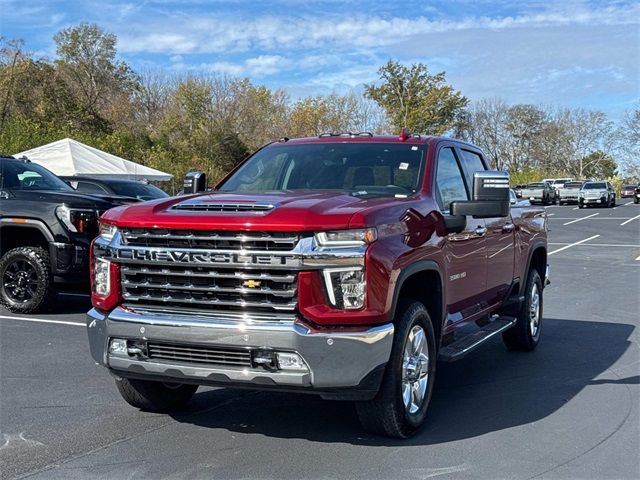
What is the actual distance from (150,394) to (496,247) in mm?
3183

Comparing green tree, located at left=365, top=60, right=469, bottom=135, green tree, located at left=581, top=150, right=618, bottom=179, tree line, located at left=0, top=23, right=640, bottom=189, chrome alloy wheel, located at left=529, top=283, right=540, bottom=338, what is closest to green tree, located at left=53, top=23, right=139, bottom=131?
tree line, located at left=0, top=23, right=640, bottom=189

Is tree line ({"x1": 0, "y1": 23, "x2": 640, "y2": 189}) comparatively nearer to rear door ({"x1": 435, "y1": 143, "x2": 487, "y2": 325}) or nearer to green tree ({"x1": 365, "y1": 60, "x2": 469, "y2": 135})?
green tree ({"x1": 365, "y1": 60, "x2": 469, "y2": 135})

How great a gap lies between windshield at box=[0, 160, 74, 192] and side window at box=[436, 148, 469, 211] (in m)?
5.50

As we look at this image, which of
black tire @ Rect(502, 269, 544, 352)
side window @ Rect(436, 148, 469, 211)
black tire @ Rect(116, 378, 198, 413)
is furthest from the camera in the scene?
black tire @ Rect(502, 269, 544, 352)

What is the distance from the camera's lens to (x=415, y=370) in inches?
191

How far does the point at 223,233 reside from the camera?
14.3 ft

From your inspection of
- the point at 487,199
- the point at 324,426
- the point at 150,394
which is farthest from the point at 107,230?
the point at 487,199

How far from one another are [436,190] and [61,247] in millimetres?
4906

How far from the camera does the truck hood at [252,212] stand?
4266mm

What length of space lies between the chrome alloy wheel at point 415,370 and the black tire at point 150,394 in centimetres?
171

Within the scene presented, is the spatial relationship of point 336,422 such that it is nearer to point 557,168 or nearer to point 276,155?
point 276,155

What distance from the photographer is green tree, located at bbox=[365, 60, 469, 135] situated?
57.1 metres

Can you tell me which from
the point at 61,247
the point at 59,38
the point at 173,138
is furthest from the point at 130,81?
the point at 61,247

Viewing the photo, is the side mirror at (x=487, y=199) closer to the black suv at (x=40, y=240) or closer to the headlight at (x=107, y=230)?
the headlight at (x=107, y=230)
